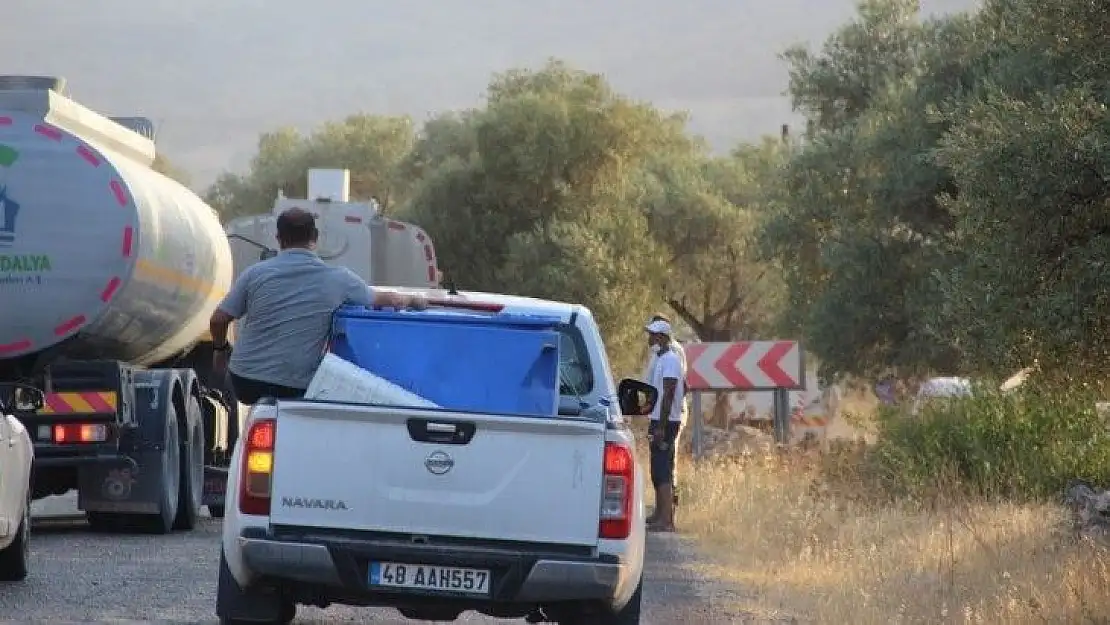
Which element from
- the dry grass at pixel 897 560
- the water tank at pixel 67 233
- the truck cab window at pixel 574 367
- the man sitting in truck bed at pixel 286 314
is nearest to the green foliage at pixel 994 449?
the dry grass at pixel 897 560

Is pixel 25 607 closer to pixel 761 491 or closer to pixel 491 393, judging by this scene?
pixel 491 393

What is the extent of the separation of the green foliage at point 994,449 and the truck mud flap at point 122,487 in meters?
6.52

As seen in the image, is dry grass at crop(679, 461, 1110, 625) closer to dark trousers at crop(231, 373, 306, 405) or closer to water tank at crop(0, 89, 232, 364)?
dark trousers at crop(231, 373, 306, 405)

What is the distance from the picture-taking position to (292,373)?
37.5ft

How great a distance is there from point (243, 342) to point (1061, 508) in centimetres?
776

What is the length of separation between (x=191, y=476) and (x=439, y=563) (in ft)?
31.2

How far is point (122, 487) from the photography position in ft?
58.3

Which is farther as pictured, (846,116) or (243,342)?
(846,116)

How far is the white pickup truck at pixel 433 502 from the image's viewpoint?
32.0 ft

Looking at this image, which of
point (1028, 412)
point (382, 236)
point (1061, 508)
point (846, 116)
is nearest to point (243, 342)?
point (1061, 508)

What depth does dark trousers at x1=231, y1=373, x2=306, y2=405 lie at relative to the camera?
11.5m

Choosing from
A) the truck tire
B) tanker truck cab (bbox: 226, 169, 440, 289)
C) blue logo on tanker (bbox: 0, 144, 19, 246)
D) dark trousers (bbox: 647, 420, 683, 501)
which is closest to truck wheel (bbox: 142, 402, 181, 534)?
blue logo on tanker (bbox: 0, 144, 19, 246)

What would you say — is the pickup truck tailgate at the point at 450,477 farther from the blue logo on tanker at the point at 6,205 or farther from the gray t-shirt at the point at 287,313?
the blue logo on tanker at the point at 6,205

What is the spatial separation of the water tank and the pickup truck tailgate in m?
7.38
